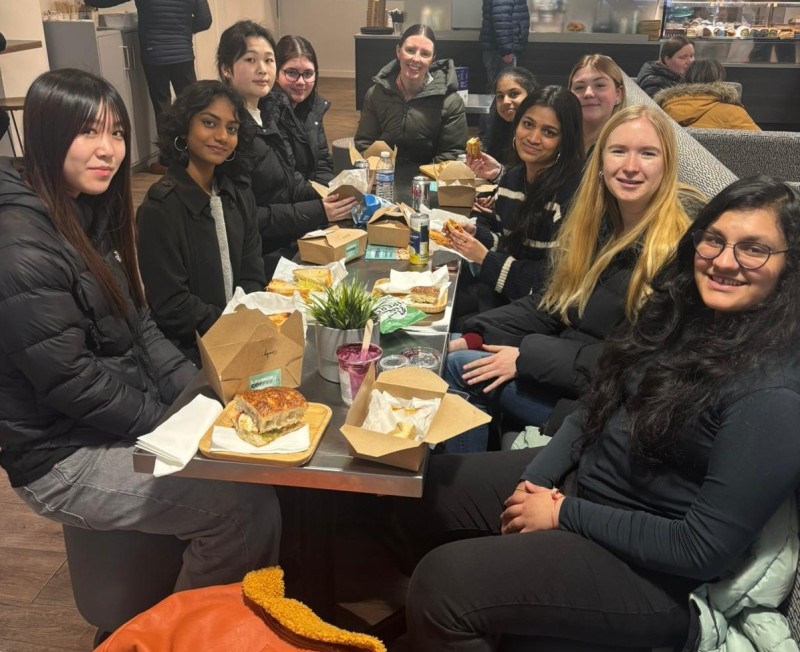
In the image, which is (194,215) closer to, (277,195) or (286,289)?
(286,289)

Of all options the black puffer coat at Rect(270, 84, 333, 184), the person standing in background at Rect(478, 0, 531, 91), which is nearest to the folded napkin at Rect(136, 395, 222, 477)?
the black puffer coat at Rect(270, 84, 333, 184)

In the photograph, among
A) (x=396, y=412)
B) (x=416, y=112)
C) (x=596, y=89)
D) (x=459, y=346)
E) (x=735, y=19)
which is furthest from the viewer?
(x=735, y=19)

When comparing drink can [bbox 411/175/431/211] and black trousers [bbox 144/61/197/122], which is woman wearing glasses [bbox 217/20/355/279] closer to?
drink can [bbox 411/175/431/211]

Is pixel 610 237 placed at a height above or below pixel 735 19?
below

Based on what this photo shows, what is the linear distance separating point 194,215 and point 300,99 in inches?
57.1

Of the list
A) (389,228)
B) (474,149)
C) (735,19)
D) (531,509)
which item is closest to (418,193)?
(389,228)

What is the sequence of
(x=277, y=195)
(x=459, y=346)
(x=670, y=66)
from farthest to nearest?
(x=670, y=66) < (x=277, y=195) < (x=459, y=346)

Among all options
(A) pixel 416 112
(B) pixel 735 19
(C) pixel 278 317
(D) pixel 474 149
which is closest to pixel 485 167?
(D) pixel 474 149

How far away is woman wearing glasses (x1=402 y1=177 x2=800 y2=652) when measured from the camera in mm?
1338

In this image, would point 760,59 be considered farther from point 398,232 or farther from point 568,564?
point 568,564

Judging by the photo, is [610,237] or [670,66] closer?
[610,237]

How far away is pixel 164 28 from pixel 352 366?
5.34 m

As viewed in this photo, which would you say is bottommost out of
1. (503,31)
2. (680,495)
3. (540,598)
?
(540,598)

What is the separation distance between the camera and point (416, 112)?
4320mm
